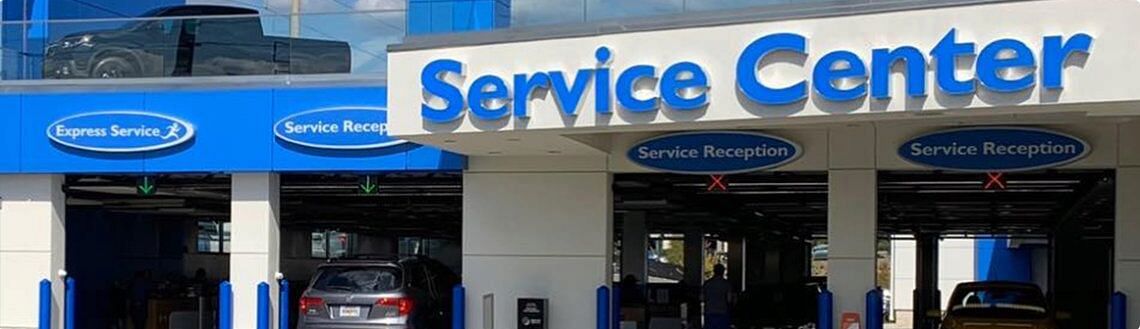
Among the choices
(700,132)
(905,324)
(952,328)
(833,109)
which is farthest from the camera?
(905,324)

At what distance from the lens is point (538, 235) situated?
56.9 feet

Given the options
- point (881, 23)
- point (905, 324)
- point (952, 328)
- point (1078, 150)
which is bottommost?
point (905, 324)

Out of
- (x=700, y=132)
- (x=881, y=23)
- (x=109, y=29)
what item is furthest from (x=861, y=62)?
(x=109, y=29)

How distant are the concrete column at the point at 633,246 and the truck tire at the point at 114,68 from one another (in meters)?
13.1

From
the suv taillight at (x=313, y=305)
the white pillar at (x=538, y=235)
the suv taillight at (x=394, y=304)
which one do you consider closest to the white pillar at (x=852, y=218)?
the white pillar at (x=538, y=235)

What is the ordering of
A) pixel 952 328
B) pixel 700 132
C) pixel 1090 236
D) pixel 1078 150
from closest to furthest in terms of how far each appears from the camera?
pixel 1078 150 → pixel 700 132 → pixel 952 328 → pixel 1090 236

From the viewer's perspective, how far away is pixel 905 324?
47.4 m

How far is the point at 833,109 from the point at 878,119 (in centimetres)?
46

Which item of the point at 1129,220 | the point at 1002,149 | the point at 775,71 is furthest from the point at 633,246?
the point at 775,71

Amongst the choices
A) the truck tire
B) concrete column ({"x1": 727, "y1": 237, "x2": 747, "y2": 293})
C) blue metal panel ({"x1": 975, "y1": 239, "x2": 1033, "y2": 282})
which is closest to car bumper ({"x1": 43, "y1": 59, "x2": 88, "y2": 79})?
the truck tire

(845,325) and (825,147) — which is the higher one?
(825,147)

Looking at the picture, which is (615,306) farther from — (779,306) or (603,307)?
(779,306)

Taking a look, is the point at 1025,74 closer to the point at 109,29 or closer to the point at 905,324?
the point at 109,29

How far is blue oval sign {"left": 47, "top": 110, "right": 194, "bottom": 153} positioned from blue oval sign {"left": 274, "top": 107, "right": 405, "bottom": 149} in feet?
4.57
